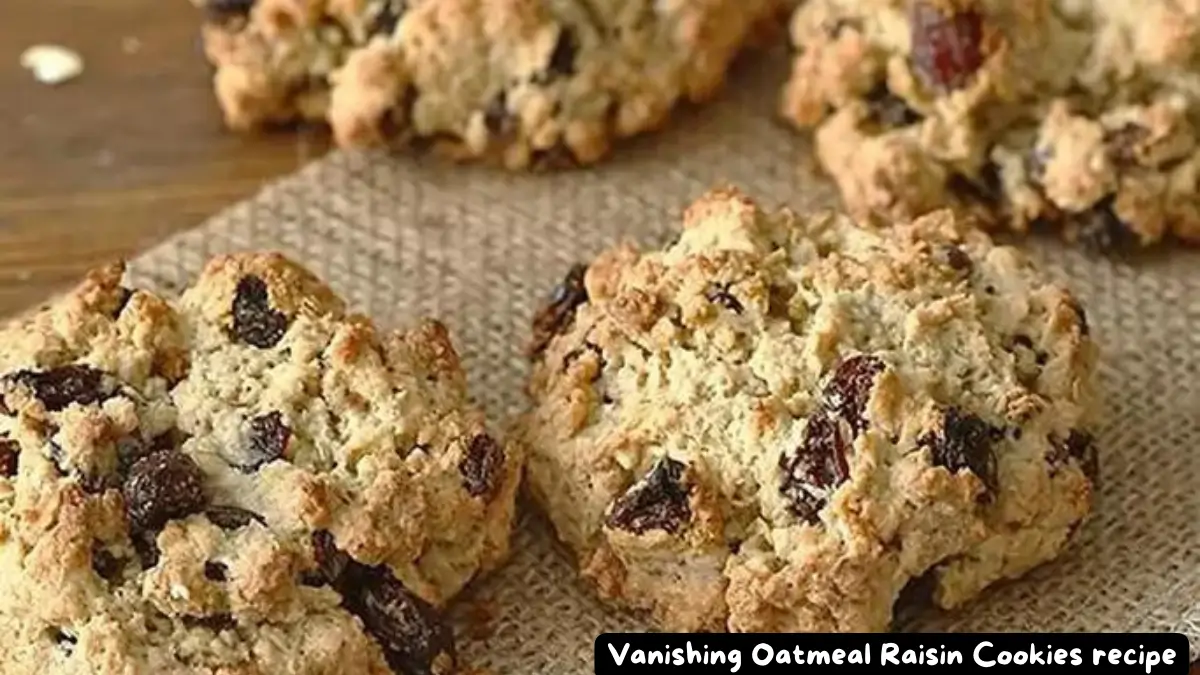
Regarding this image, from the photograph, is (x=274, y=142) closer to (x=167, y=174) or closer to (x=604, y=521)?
(x=167, y=174)

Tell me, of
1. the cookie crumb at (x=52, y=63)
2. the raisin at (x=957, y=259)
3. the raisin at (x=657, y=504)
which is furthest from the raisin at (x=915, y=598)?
the cookie crumb at (x=52, y=63)

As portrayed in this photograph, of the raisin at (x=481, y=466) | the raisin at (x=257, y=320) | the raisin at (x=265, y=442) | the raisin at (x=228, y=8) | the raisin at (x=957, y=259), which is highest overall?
the raisin at (x=228, y=8)

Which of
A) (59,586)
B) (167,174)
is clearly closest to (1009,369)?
(59,586)

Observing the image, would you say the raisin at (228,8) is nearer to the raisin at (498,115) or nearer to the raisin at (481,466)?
the raisin at (498,115)

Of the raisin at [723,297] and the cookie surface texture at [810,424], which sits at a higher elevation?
the raisin at [723,297]

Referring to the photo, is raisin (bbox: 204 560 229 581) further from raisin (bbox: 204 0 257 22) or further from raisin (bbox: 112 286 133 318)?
raisin (bbox: 204 0 257 22)

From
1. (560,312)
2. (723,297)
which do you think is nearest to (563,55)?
(560,312)

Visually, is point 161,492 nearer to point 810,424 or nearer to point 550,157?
point 810,424
